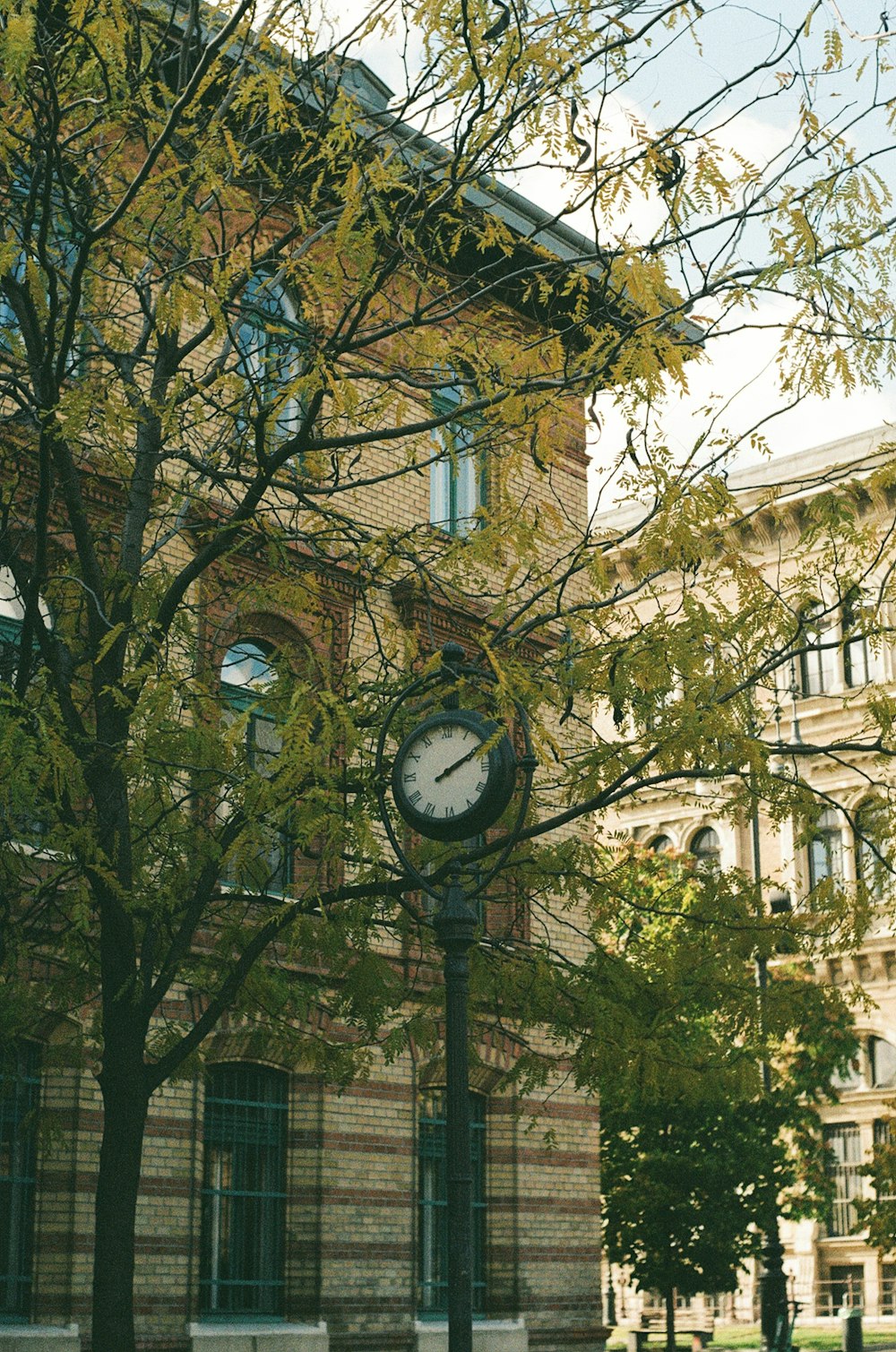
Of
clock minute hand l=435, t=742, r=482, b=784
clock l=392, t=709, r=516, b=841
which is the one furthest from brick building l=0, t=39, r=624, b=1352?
clock minute hand l=435, t=742, r=482, b=784

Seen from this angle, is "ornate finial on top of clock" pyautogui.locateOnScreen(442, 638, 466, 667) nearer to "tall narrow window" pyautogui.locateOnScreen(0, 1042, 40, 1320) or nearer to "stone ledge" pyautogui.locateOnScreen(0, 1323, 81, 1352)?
"tall narrow window" pyautogui.locateOnScreen(0, 1042, 40, 1320)

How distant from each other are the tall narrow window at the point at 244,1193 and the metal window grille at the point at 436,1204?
5.95ft

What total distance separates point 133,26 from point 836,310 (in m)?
4.55

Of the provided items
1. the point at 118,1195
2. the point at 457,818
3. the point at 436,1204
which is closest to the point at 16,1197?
the point at 118,1195

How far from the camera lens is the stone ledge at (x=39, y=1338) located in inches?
510

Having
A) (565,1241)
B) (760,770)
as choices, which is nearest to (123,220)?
(760,770)

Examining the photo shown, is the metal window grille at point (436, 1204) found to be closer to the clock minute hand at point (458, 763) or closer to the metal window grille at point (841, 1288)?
the clock minute hand at point (458, 763)

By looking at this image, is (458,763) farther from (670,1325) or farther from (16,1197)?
(670,1325)

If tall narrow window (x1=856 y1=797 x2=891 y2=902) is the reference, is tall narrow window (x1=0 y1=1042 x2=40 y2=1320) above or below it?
below

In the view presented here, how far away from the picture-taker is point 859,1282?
42594 mm

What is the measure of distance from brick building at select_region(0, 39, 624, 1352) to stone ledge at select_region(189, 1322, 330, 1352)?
2 centimetres

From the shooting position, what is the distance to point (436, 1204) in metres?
17.8

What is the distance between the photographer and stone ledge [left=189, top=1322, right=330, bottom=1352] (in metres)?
14.7

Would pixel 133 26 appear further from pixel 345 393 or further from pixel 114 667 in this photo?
pixel 114 667
